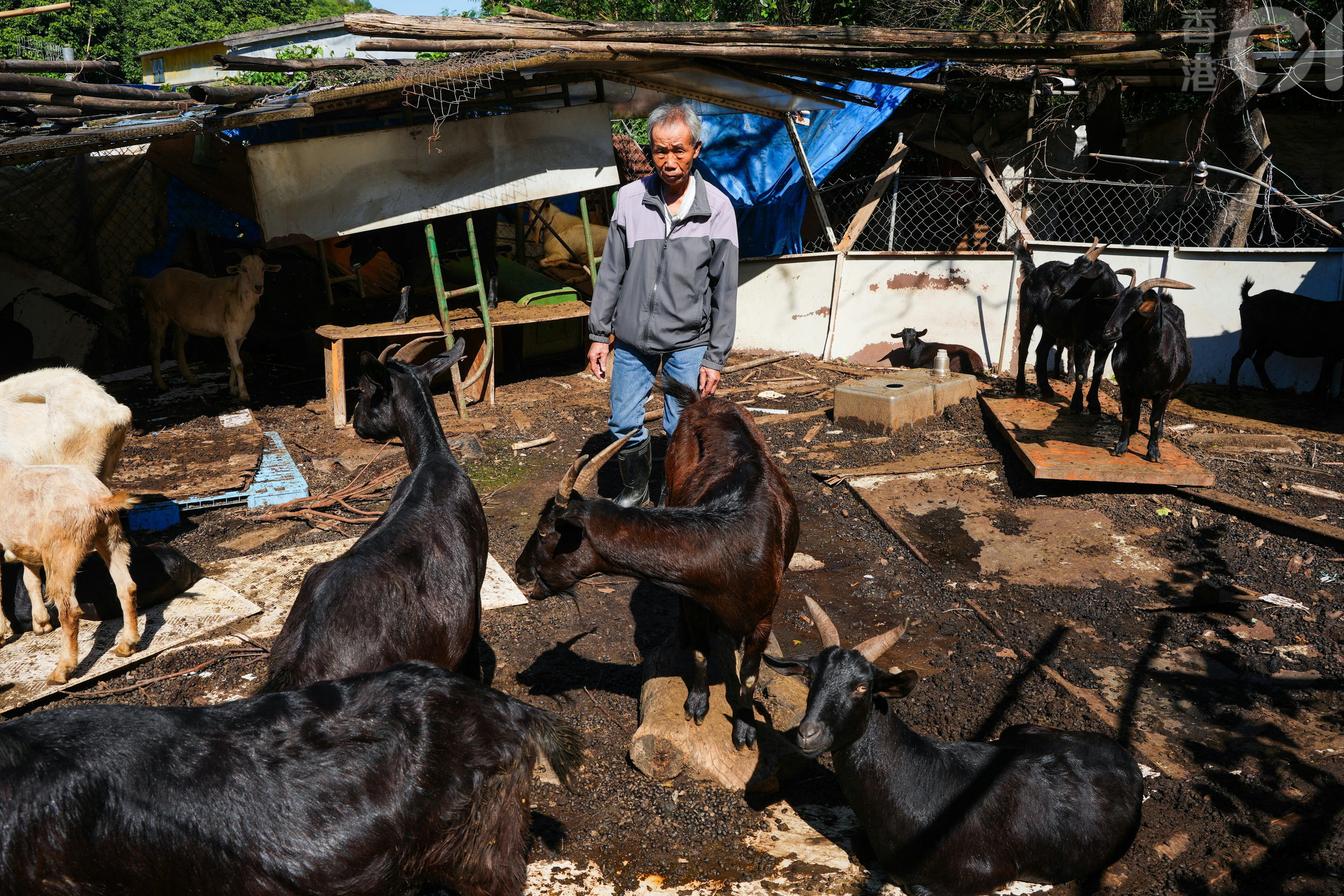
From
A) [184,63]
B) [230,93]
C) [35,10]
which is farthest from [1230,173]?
[184,63]

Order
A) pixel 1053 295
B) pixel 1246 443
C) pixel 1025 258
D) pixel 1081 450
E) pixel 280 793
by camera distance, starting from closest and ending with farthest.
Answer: pixel 280 793 < pixel 1081 450 < pixel 1246 443 < pixel 1053 295 < pixel 1025 258

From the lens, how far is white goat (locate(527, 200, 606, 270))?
34.1 ft

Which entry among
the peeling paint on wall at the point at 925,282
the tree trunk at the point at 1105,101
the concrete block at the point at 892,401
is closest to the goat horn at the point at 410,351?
the concrete block at the point at 892,401

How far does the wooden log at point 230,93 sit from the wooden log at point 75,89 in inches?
75.2

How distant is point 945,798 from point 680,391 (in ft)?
7.51

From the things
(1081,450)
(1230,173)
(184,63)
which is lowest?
(1081,450)

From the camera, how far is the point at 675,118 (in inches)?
162

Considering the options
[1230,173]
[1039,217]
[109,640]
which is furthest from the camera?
[1039,217]

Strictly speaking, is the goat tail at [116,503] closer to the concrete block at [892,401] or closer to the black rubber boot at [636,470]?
the black rubber boot at [636,470]

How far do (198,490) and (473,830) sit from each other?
4.81 metres

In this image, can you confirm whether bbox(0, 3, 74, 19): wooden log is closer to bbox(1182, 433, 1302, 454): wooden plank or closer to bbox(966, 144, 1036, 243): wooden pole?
bbox(966, 144, 1036, 243): wooden pole

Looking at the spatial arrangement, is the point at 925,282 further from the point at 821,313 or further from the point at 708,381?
the point at 708,381

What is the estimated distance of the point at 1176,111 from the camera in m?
12.0

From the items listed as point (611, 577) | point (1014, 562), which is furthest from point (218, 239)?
point (1014, 562)
